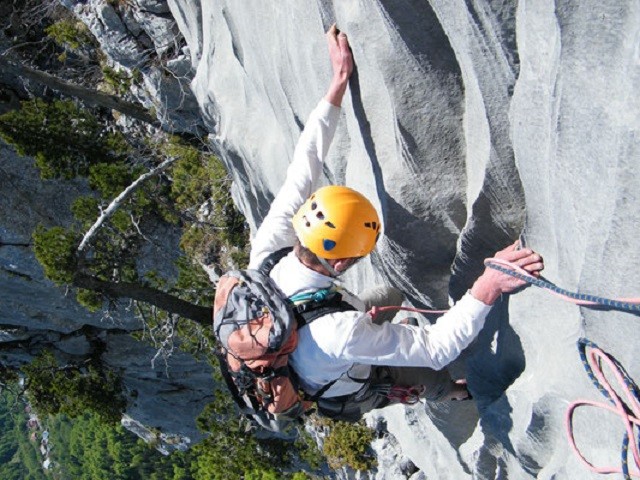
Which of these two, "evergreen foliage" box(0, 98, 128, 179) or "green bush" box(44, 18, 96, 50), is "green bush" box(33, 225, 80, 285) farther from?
"green bush" box(44, 18, 96, 50)

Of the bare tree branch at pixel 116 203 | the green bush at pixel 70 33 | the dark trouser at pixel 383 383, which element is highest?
the dark trouser at pixel 383 383

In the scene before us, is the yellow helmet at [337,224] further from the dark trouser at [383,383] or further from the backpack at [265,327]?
the dark trouser at [383,383]

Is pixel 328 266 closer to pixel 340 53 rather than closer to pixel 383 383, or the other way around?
pixel 383 383

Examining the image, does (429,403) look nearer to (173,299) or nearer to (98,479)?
(173,299)

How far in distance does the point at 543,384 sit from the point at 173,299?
661cm

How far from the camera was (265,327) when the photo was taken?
12.7ft

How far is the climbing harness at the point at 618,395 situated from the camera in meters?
3.19

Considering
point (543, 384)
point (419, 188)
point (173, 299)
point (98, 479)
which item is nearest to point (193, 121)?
point (173, 299)

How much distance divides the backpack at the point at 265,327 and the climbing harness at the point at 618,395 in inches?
53.3

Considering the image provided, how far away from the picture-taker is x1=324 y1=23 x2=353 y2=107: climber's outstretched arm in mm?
4402

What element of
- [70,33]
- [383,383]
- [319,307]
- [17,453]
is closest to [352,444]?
[383,383]

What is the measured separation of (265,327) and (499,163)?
1.58 metres

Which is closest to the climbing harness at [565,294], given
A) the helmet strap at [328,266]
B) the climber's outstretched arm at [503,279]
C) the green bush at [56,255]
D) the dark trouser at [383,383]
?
the climber's outstretched arm at [503,279]

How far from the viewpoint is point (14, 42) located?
12.0 metres
